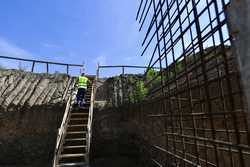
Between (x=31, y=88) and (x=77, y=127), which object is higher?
(x=31, y=88)

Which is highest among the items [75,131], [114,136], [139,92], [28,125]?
[139,92]

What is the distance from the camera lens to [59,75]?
594 inches

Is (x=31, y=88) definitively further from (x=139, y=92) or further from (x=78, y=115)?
(x=139, y=92)

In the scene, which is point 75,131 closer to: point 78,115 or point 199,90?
point 78,115

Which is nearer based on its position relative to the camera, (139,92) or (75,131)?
(75,131)

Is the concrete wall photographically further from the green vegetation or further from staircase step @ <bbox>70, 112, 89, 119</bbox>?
staircase step @ <bbox>70, 112, 89, 119</bbox>

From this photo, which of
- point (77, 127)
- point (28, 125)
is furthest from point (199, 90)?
point (28, 125)

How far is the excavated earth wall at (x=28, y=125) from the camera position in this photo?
11102 mm

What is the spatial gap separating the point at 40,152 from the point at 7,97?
11.4 ft

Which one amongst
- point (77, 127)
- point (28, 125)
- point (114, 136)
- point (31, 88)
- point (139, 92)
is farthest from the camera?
point (31, 88)

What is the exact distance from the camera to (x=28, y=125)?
37.9 feet

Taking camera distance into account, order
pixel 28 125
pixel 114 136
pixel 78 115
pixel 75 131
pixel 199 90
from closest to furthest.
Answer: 1. pixel 199 90
2. pixel 75 131
3. pixel 78 115
4. pixel 28 125
5. pixel 114 136

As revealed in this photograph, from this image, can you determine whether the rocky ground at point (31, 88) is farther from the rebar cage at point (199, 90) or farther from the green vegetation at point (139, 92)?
the rebar cage at point (199, 90)

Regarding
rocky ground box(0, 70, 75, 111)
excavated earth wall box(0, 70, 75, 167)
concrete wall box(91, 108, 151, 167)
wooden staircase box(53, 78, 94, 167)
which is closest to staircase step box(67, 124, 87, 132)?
wooden staircase box(53, 78, 94, 167)
